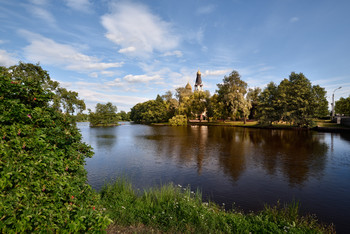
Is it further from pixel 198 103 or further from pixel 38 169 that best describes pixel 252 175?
pixel 198 103

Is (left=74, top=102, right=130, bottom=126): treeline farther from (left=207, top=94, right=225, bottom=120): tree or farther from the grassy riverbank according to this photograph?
the grassy riverbank

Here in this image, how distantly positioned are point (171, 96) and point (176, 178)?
88.6m

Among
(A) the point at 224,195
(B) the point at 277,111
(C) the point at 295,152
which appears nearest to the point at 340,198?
(A) the point at 224,195

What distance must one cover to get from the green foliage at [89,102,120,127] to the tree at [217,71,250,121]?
163 feet

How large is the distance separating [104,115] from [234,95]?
56.8 metres

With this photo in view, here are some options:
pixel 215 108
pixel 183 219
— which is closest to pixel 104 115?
pixel 215 108

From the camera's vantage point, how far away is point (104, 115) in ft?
276

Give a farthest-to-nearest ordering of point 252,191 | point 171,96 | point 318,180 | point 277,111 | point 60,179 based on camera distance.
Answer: point 171,96 < point 277,111 < point 318,180 < point 252,191 < point 60,179

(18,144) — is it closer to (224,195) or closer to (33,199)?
(33,199)

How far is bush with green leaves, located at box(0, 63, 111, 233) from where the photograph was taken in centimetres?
364

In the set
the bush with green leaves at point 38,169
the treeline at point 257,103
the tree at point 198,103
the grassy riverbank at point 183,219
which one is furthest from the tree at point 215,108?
the bush with green leaves at point 38,169

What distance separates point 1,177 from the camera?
3.56 meters

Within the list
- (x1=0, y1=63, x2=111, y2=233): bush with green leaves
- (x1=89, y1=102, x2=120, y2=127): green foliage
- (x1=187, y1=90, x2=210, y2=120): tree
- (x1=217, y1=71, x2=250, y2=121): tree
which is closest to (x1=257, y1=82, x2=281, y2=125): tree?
(x1=217, y1=71, x2=250, y2=121): tree

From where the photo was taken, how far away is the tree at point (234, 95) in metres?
62.5
